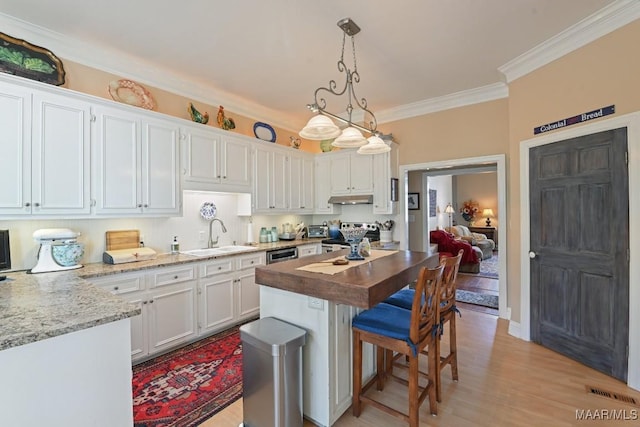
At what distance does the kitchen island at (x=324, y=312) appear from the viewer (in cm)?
171

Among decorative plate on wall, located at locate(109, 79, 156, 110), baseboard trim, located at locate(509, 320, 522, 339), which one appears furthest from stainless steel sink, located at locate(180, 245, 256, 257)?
baseboard trim, located at locate(509, 320, 522, 339)

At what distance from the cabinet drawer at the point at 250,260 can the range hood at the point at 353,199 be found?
1.69 metres

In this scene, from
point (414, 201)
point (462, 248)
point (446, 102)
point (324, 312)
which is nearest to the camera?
point (324, 312)

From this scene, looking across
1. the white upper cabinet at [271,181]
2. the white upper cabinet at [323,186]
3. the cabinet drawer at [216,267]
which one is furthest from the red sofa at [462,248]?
the cabinet drawer at [216,267]

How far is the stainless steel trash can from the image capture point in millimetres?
1677

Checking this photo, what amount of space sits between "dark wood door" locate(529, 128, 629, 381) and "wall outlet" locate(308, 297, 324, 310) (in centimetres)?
255

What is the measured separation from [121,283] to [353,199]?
326cm

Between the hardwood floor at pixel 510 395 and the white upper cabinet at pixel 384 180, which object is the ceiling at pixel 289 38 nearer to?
the white upper cabinet at pixel 384 180

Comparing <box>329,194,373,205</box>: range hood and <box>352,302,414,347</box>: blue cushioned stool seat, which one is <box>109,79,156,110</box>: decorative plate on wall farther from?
<box>352,302,414,347</box>: blue cushioned stool seat

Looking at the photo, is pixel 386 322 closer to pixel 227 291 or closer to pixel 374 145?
pixel 374 145

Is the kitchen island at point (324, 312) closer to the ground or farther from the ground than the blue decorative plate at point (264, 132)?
closer to the ground

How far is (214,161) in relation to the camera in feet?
11.6

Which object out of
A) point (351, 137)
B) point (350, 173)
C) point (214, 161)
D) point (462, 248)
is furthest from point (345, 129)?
point (462, 248)

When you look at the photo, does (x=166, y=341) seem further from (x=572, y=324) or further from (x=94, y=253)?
(x=572, y=324)
